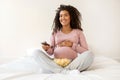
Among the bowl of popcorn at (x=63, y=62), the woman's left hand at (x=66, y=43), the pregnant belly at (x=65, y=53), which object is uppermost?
the woman's left hand at (x=66, y=43)

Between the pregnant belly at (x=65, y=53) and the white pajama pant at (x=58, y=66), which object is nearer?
the white pajama pant at (x=58, y=66)

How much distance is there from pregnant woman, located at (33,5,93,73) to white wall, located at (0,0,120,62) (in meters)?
0.75

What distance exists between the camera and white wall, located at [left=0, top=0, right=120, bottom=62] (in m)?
2.78

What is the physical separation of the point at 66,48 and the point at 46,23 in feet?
3.39

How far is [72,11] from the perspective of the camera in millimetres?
2045

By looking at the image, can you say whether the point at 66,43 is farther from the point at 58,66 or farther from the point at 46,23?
the point at 46,23

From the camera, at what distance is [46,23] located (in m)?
2.82

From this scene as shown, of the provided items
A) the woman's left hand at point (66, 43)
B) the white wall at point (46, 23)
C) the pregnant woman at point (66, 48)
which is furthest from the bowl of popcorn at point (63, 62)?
the white wall at point (46, 23)

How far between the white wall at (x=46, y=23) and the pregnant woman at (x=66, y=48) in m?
0.75

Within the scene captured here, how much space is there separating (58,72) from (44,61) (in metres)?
0.13

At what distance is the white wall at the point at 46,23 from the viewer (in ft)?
9.11

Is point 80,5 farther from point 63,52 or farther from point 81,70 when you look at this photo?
point 81,70

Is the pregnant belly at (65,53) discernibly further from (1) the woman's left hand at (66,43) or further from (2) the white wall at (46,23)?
(2) the white wall at (46,23)

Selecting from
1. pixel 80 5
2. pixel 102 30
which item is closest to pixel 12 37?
pixel 80 5
